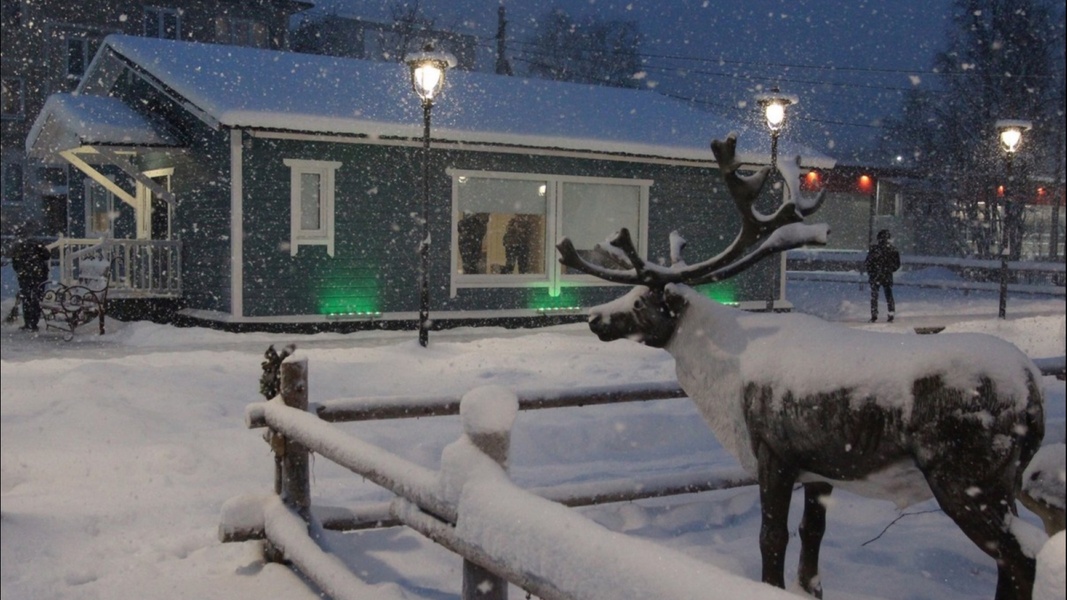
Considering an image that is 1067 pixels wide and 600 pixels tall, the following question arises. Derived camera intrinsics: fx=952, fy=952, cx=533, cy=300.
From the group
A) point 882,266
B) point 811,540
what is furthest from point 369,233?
point 811,540

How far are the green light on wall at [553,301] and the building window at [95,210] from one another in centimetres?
951

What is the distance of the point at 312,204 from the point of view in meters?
15.2

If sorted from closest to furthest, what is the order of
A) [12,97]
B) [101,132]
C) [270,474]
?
[270,474], [101,132], [12,97]

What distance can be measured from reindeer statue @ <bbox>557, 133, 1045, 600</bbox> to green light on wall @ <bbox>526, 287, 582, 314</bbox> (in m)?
13.1

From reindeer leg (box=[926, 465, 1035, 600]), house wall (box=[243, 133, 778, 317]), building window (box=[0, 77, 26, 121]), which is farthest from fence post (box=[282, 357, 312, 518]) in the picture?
building window (box=[0, 77, 26, 121])

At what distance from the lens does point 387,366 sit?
439 inches

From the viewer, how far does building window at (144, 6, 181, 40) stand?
33.8 m

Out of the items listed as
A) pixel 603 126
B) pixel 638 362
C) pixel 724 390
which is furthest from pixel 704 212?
pixel 724 390

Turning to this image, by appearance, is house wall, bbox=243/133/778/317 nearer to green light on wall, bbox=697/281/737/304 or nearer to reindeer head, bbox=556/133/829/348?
green light on wall, bbox=697/281/737/304

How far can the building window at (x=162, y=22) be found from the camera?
33.8 metres

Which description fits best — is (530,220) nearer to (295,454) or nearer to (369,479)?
(295,454)

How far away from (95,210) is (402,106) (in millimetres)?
7977

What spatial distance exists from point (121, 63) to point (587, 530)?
59.5ft

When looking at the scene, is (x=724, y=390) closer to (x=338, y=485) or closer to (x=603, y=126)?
(x=338, y=485)
